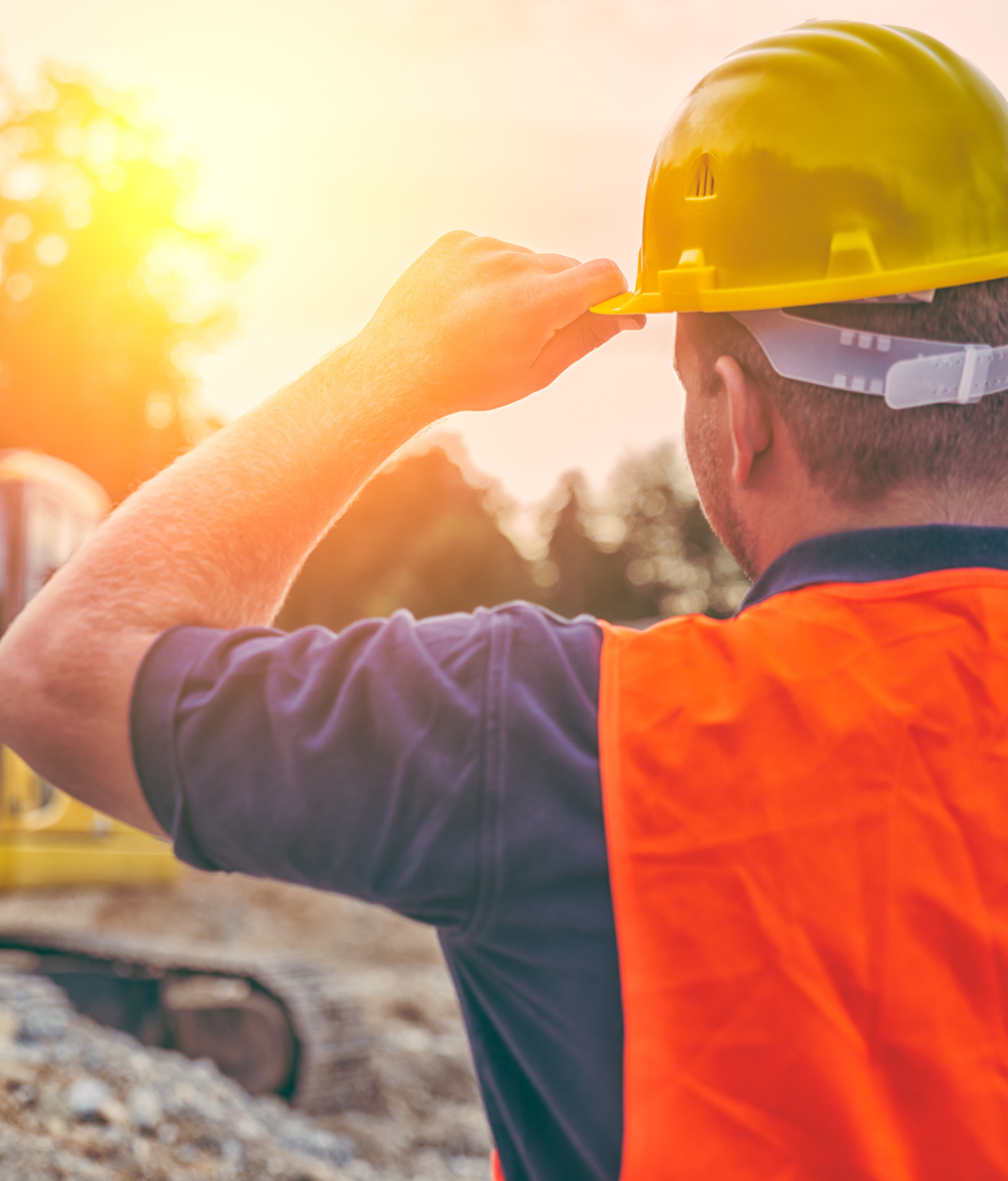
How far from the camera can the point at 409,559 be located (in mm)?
50281

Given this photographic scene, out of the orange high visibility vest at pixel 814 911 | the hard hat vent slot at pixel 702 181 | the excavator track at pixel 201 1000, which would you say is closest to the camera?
the orange high visibility vest at pixel 814 911

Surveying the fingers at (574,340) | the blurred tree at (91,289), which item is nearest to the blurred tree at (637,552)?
the blurred tree at (91,289)

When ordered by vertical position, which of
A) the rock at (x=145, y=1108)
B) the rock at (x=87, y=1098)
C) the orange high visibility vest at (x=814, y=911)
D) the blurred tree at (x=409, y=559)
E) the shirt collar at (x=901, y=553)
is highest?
the shirt collar at (x=901, y=553)

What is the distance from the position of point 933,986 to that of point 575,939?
0.33 m

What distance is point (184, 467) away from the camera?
1.27 metres

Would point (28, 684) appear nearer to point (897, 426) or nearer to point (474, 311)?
point (474, 311)

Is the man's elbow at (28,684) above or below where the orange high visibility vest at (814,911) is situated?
above

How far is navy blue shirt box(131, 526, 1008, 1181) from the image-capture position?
1060mm

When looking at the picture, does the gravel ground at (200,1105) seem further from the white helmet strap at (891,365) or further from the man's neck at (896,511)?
the white helmet strap at (891,365)

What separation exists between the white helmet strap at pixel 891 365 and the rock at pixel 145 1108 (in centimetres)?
494

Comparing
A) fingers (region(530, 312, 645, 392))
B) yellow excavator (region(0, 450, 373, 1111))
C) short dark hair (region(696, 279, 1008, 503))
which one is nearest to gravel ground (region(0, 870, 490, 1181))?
yellow excavator (region(0, 450, 373, 1111))

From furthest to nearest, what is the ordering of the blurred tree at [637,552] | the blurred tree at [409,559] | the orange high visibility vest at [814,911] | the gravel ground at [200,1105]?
the blurred tree at [637,552] → the blurred tree at [409,559] → the gravel ground at [200,1105] → the orange high visibility vest at [814,911]

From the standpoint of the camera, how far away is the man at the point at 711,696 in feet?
3.27

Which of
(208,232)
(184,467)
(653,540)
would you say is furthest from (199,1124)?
(653,540)
